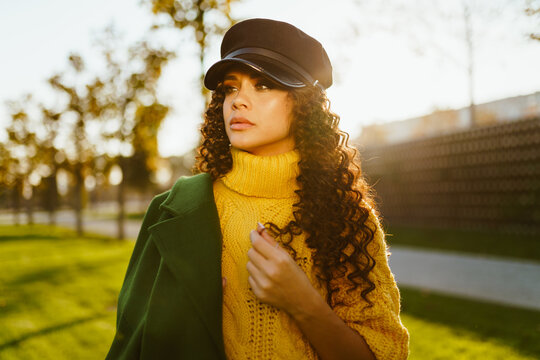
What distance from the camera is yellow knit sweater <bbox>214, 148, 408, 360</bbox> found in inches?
57.8

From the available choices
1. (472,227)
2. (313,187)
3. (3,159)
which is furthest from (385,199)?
(3,159)

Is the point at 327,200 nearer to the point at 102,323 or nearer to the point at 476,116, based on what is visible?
the point at 102,323

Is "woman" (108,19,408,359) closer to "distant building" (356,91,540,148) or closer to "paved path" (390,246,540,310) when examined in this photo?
"paved path" (390,246,540,310)

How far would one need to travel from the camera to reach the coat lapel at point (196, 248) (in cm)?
145

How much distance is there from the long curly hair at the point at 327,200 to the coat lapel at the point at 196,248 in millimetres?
246

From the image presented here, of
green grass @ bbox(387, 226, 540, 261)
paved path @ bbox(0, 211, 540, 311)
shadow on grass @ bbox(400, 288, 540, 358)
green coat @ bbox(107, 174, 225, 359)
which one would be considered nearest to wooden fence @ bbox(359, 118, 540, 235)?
green grass @ bbox(387, 226, 540, 261)

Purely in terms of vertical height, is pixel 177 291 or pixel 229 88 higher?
pixel 229 88

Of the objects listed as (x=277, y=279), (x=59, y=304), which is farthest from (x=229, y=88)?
(x=59, y=304)

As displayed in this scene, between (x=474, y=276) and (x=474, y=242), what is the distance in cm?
300

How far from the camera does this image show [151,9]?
15.6ft

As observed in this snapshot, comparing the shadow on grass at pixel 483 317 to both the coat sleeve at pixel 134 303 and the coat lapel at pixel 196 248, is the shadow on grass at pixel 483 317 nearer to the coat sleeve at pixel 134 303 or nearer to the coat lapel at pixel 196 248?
the coat lapel at pixel 196 248

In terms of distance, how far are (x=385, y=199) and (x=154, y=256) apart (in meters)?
12.4

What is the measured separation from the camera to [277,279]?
1320 mm

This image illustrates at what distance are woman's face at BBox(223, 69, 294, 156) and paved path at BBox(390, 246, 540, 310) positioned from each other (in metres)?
4.89
